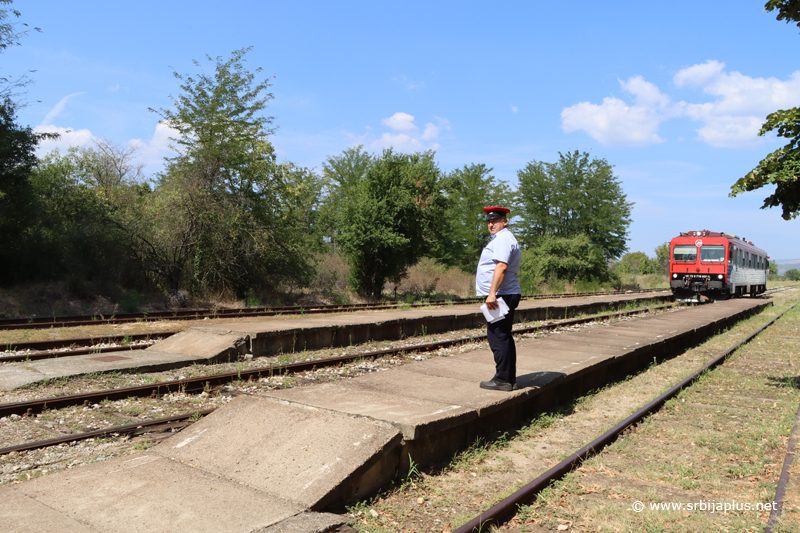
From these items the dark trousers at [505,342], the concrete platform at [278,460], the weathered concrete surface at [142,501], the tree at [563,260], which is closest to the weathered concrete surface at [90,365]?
the concrete platform at [278,460]

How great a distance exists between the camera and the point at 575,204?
44031 millimetres

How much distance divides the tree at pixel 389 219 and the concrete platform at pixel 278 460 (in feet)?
61.1

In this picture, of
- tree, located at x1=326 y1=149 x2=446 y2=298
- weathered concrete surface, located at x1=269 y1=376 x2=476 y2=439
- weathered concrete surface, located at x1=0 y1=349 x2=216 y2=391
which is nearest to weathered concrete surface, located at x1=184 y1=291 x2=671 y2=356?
weathered concrete surface, located at x1=0 y1=349 x2=216 y2=391

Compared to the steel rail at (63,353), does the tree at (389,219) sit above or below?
above

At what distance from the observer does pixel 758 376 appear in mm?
9734

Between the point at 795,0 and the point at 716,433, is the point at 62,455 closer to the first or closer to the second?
the point at 716,433

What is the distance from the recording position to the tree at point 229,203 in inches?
821

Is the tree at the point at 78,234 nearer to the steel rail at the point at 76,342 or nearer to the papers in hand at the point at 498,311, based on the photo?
the steel rail at the point at 76,342

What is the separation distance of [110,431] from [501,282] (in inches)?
159

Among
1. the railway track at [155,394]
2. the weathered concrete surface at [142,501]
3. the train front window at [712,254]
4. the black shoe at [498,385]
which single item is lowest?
the railway track at [155,394]

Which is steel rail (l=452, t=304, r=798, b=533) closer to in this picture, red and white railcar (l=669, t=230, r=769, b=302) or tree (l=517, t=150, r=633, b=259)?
red and white railcar (l=669, t=230, r=769, b=302)

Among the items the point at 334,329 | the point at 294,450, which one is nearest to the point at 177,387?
the point at 294,450

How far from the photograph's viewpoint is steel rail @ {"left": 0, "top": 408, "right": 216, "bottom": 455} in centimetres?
475

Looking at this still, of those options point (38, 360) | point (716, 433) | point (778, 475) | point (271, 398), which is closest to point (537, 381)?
point (716, 433)
